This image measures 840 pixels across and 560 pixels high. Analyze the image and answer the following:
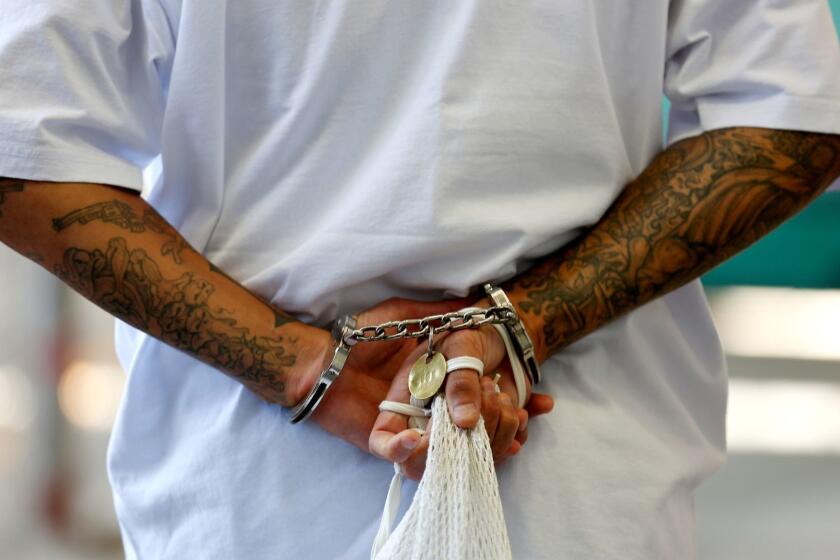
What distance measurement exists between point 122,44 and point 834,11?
125cm

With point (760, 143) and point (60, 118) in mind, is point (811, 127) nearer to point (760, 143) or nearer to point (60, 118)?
point (760, 143)

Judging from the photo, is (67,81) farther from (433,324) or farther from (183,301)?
(433,324)

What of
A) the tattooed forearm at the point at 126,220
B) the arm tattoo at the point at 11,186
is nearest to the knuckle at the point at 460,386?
the tattooed forearm at the point at 126,220

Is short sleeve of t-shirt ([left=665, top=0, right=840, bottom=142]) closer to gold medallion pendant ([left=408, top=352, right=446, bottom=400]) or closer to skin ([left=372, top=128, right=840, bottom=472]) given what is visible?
skin ([left=372, top=128, right=840, bottom=472])

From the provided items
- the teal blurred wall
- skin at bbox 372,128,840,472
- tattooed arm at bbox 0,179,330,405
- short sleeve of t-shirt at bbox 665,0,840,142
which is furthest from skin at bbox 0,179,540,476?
the teal blurred wall

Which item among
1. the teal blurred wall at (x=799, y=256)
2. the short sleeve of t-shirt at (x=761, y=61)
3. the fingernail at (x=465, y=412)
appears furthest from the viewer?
the teal blurred wall at (x=799, y=256)

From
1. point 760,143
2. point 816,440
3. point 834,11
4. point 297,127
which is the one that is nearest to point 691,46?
point 760,143

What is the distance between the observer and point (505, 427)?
2.16 ft

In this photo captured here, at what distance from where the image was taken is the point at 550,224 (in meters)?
0.70

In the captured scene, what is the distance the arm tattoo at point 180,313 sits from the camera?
0.66 metres

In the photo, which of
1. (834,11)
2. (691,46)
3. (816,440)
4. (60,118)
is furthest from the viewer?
(816,440)

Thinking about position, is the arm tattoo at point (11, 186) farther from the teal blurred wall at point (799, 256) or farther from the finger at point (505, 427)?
the teal blurred wall at point (799, 256)

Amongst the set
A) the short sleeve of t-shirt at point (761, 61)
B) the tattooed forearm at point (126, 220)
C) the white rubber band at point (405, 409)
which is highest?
the short sleeve of t-shirt at point (761, 61)

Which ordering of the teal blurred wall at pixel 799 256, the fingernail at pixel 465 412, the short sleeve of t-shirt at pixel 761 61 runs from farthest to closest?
the teal blurred wall at pixel 799 256
the short sleeve of t-shirt at pixel 761 61
the fingernail at pixel 465 412
